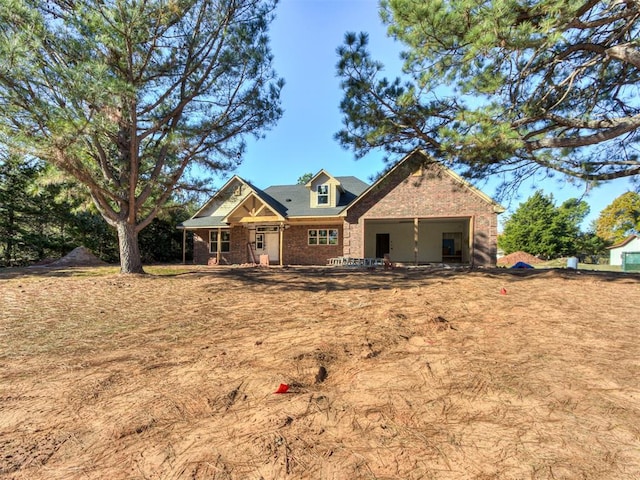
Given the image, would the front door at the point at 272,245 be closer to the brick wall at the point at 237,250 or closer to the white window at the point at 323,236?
the brick wall at the point at 237,250

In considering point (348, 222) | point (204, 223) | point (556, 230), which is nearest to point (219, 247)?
point (204, 223)

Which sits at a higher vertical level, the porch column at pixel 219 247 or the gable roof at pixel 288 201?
the gable roof at pixel 288 201

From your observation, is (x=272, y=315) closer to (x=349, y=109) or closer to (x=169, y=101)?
(x=349, y=109)

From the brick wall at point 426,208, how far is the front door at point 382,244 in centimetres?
519

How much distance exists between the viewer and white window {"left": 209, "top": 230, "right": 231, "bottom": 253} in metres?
21.2

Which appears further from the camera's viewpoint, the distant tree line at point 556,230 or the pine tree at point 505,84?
the distant tree line at point 556,230

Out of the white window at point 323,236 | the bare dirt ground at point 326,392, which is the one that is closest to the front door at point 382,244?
the white window at point 323,236

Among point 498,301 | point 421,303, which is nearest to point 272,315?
point 421,303

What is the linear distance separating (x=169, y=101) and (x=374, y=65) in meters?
6.85

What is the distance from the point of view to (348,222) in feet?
58.4

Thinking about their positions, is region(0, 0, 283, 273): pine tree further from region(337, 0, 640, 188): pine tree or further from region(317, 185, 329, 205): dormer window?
region(317, 185, 329, 205): dormer window

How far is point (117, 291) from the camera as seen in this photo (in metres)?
7.79

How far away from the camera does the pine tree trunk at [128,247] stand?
34.5ft

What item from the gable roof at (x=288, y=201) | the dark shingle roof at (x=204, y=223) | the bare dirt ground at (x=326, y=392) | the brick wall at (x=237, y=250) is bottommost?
the bare dirt ground at (x=326, y=392)
